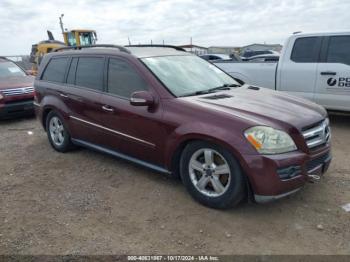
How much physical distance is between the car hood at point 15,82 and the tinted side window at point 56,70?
10.4ft

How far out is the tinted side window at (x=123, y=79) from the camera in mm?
4375

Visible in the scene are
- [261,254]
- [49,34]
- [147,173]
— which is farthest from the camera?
[49,34]

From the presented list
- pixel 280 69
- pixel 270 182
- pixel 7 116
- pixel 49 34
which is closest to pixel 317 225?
pixel 270 182

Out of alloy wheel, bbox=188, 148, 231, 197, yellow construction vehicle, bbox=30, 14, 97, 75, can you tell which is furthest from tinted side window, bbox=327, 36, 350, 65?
yellow construction vehicle, bbox=30, 14, 97, 75

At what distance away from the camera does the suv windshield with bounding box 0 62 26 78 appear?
967 cm

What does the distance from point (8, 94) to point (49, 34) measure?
21.5m

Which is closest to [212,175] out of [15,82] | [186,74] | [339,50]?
[186,74]

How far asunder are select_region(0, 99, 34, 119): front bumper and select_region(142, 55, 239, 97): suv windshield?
17.0 feet

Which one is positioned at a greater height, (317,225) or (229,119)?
(229,119)

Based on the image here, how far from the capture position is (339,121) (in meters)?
7.50

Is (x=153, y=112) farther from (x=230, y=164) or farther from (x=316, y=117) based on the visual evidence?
(x=316, y=117)

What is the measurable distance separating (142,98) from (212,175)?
1144mm

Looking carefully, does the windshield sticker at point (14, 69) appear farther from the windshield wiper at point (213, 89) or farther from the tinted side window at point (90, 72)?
the windshield wiper at point (213, 89)

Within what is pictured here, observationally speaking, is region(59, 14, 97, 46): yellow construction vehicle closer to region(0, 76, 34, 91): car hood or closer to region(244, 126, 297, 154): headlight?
region(0, 76, 34, 91): car hood
